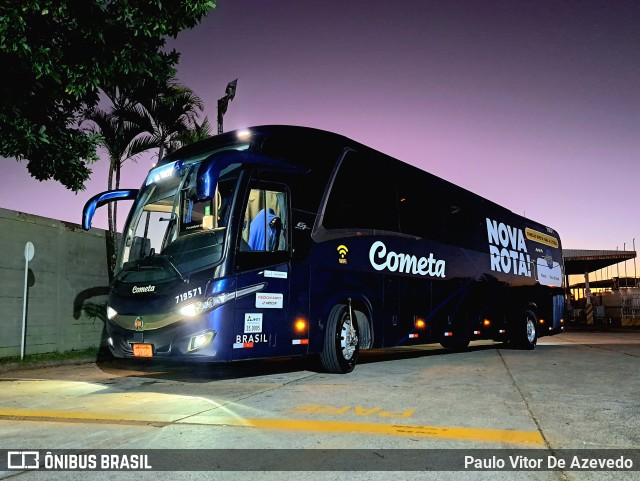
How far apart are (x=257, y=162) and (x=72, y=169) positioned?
15.3 ft

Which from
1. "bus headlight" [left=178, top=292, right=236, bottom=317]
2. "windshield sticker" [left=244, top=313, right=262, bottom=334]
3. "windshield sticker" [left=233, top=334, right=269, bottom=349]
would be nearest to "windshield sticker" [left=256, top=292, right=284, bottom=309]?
"windshield sticker" [left=244, top=313, right=262, bottom=334]

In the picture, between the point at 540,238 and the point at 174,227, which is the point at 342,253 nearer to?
the point at 174,227

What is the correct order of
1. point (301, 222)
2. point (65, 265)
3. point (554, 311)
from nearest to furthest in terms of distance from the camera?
point (301, 222), point (65, 265), point (554, 311)

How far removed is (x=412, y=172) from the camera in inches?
432

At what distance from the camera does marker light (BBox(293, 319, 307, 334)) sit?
7833mm

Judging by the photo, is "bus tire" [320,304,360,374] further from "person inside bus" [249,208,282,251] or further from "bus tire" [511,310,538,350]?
"bus tire" [511,310,538,350]

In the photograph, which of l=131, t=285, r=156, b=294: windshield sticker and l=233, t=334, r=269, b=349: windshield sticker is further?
l=131, t=285, r=156, b=294: windshield sticker

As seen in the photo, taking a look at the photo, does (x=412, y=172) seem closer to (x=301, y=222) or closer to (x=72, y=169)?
(x=301, y=222)

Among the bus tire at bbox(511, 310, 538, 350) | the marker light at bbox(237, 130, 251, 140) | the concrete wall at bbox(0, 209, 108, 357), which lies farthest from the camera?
the bus tire at bbox(511, 310, 538, 350)

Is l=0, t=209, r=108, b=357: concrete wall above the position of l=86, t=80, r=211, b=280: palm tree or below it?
below

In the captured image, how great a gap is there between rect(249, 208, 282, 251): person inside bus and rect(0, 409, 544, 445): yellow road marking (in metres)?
2.64

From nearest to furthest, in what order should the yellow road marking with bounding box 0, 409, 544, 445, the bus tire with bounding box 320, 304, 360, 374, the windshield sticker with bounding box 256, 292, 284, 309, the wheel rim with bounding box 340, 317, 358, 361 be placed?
the yellow road marking with bounding box 0, 409, 544, 445 < the windshield sticker with bounding box 256, 292, 284, 309 < the bus tire with bounding box 320, 304, 360, 374 < the wheel rim with bounding box 340, 317, 358, 361

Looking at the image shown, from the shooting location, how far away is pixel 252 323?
730 centimetres

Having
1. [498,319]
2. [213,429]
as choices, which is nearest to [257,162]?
[213,429]
